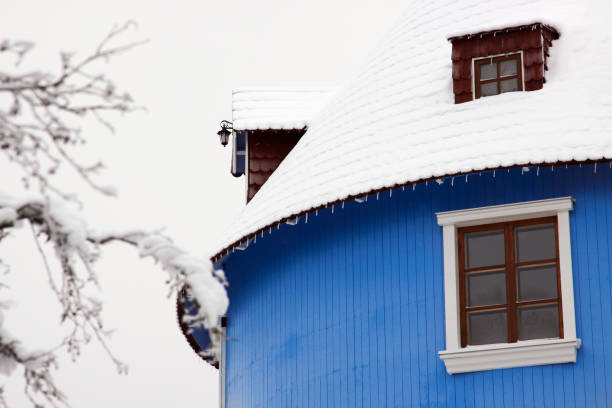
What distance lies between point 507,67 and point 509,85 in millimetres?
186

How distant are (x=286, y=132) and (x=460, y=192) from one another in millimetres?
4341

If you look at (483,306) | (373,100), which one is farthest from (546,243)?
(373,100)

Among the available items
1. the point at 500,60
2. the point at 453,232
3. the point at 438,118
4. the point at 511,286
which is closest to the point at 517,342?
the point at 511,286

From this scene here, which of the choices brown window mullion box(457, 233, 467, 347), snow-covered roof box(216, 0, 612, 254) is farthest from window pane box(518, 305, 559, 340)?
snow-covered roof box(216, 0, 612, 254)

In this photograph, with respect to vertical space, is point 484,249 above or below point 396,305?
above

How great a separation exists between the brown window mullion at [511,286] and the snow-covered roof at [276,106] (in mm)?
4557

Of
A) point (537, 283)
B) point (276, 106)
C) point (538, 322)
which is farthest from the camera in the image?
point (276, 106)

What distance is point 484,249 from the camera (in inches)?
443

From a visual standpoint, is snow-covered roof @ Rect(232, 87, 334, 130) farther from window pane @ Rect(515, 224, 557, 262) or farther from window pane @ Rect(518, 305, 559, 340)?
window pane @ Rect(518, 305, 559, 340)

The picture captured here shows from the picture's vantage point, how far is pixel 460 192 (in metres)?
11.5

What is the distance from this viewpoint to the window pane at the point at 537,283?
1088cm

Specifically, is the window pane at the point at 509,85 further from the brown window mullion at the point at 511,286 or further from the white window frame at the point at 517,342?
the brown window mullion at the point at 511,286

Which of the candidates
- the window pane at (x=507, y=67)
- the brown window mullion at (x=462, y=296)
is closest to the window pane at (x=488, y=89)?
the window pane at (x=507, y=67)

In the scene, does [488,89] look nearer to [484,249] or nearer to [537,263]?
[484,249]
